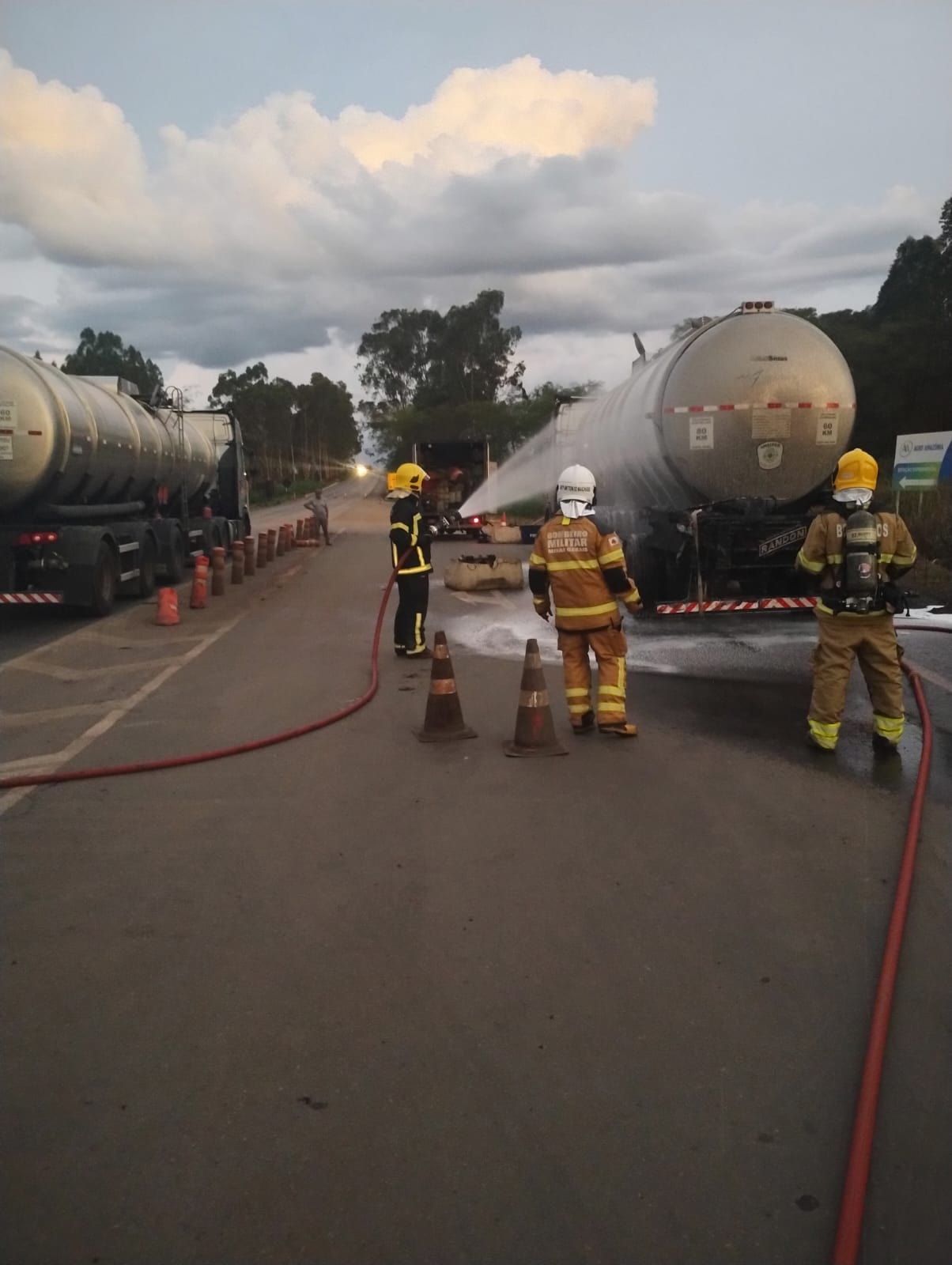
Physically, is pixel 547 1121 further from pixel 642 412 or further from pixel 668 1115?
pixel 642 412

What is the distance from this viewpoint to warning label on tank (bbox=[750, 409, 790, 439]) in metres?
10.3

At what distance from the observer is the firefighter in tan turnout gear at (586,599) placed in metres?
7.14

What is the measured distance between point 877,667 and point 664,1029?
12.6 ft

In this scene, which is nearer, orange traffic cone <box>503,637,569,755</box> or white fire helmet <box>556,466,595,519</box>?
orange traffic cone <box>503,637,569,755</box>

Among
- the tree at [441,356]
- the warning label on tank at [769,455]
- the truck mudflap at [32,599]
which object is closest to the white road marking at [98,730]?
the truck mudflap at [32,599]

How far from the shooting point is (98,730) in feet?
24.7

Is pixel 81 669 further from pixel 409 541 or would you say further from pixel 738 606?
pixel 738 606

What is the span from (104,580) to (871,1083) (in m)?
12.2

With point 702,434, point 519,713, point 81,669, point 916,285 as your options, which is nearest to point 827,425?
point 702,434

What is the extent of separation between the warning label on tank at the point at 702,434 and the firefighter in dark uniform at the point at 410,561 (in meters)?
2.76

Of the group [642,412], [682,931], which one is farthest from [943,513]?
[682,931]

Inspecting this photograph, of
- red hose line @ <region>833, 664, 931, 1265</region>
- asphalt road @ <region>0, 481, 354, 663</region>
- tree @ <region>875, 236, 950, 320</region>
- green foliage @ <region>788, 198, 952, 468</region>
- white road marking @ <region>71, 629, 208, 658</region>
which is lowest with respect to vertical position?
white road marking @ <region>71, 629, 208, 658</region>

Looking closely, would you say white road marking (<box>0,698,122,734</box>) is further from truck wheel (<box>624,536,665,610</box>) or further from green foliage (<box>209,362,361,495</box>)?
green foliage (<box>209,362,361,495</box>)

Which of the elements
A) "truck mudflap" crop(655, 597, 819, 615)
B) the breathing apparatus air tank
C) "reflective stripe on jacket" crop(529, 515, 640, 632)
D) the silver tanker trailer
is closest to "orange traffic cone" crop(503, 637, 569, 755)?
"reflective stripe on jacket" crop(529, 515, 640, 632)
